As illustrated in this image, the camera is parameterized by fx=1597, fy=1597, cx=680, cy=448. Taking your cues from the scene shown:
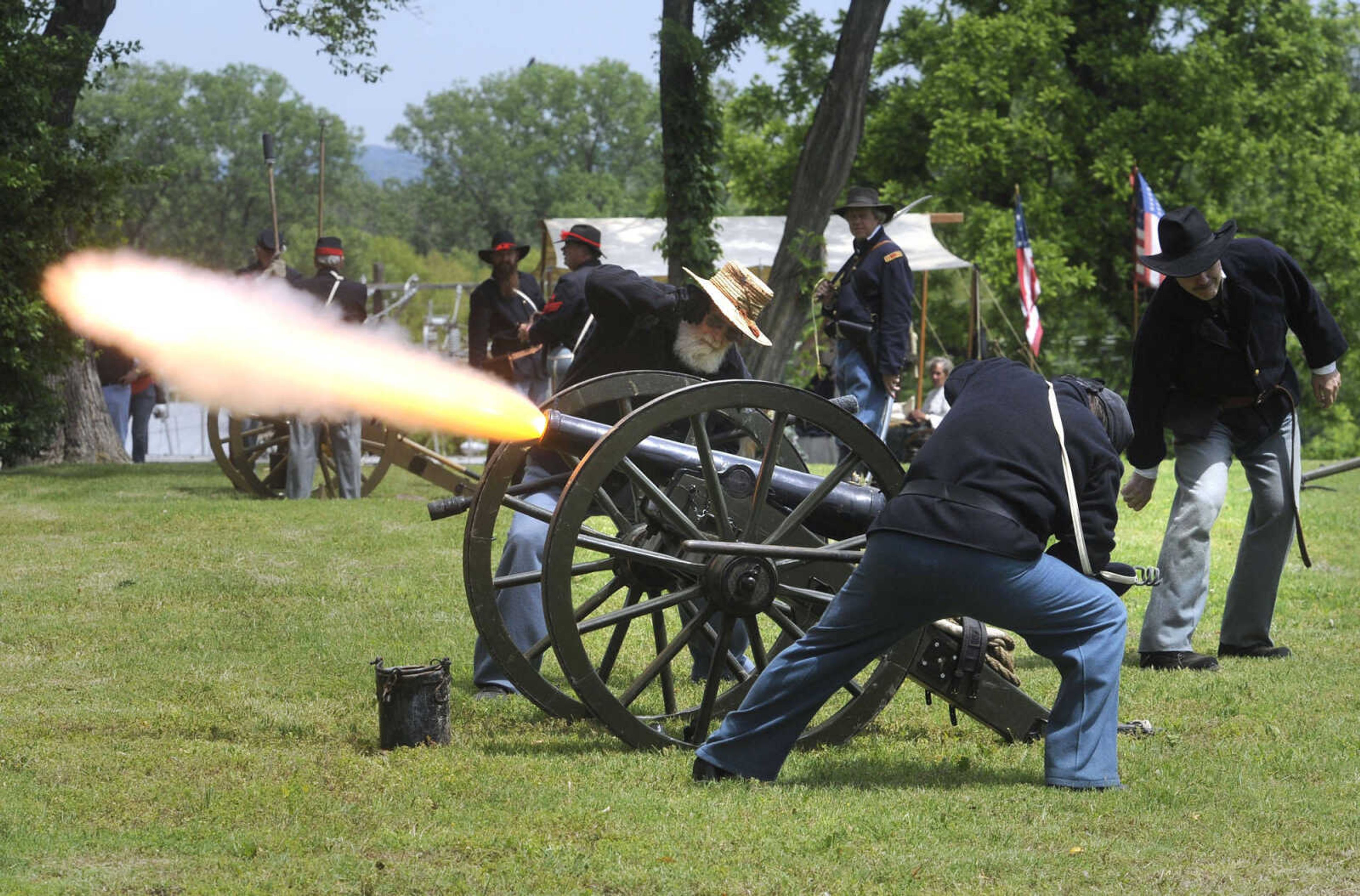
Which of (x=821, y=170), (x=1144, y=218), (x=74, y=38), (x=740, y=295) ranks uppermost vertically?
(x=74, y=38)

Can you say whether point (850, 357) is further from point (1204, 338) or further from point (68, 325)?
point (68, 325)

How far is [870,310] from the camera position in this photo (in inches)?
397

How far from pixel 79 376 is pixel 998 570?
14896 mm

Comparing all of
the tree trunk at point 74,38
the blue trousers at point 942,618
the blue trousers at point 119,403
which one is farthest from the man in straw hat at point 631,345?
the blue trousers at point 119,403

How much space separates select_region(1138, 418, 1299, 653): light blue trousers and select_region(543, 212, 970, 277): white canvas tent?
35.0ft

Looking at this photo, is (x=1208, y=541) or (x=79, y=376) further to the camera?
(x=79, y=376)

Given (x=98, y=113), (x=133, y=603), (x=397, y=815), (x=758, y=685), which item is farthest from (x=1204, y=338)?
(x=98, y=113)

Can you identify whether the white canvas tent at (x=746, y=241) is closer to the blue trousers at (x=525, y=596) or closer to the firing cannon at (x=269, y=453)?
the firing cannon at (x=269, y=453)

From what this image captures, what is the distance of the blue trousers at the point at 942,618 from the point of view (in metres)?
4.52

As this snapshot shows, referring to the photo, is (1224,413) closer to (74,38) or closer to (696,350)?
(696,350)

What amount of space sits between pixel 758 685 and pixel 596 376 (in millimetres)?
1678

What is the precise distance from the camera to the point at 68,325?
14.4 meters

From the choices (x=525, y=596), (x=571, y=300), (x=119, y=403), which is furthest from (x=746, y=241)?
(x=525, y=596)

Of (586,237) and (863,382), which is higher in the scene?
(586,237)
